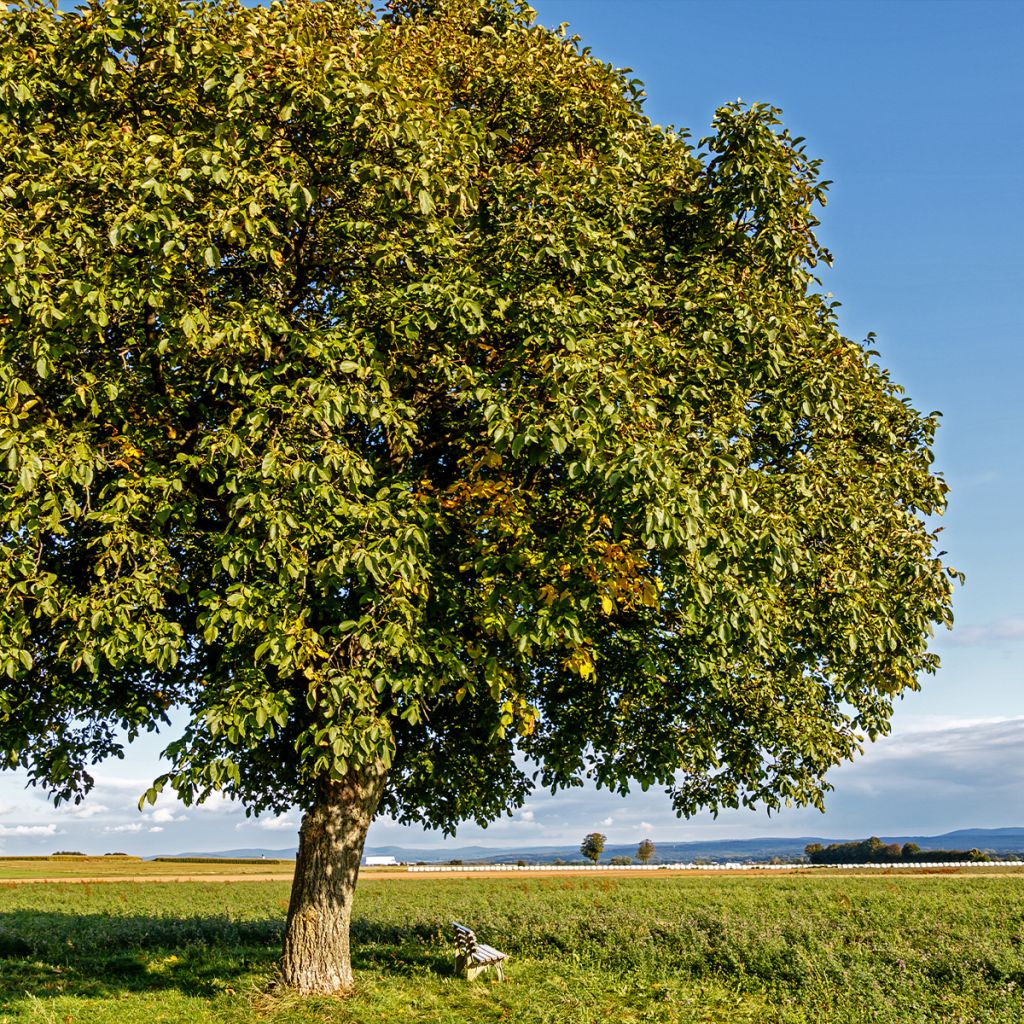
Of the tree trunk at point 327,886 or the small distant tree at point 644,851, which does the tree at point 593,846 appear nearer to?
the small distant tree at point 644,851

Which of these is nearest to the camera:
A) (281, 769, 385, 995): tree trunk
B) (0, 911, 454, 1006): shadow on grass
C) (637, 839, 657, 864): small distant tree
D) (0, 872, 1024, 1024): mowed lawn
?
(0, 872, 1024, 1024): mowed lawn

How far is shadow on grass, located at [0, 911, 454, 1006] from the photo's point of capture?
1570cm

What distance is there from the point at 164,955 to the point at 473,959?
7.34 metres

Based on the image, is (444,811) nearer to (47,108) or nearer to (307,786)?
(307,786)

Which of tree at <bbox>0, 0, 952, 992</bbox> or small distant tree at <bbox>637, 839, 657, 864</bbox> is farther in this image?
small distant tree at <bbox>637, 839, 657, 864</bbox>

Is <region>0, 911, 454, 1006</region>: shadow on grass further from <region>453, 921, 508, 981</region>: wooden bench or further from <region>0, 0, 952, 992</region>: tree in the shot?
<region>0, 0, 952, 992</region>: tree

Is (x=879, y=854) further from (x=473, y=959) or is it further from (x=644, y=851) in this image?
(x=473, y=959)

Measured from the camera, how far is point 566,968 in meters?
17.2

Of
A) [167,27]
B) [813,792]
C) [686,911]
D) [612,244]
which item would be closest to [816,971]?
[813,792]

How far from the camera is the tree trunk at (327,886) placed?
46.6 feet

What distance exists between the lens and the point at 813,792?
1625cm

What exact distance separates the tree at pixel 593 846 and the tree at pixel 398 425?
292 feet

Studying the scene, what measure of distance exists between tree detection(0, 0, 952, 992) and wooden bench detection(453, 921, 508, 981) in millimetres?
3031

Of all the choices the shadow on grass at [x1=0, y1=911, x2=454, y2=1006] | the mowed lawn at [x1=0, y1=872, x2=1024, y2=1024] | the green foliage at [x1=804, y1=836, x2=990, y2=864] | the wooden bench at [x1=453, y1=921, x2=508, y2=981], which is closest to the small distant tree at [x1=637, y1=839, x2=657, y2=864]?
the green foliage at [x1=804, y1=836, x2=990, y2=864]
